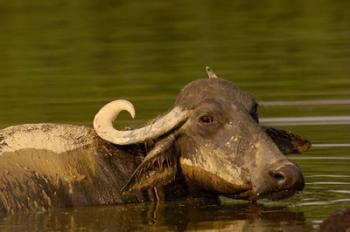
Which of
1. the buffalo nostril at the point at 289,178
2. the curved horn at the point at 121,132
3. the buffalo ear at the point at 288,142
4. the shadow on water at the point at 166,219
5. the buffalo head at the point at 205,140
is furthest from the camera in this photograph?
the buffalo ear at the point at 288,142

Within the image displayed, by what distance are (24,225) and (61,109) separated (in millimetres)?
6695

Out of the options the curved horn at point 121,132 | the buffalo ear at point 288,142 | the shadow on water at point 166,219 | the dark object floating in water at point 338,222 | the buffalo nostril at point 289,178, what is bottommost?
the shadow on water at point 166,219

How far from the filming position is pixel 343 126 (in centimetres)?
1802

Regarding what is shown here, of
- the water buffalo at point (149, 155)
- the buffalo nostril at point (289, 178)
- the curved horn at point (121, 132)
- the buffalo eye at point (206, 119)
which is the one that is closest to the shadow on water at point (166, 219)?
the water buffalo at point (149, 155)

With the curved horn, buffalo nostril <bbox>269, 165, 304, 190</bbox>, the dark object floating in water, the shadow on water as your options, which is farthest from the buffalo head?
the dark object floating in water

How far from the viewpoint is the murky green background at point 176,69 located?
13781mm

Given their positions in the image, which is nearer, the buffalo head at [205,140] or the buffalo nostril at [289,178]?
the buffalo nostril at [289,178]

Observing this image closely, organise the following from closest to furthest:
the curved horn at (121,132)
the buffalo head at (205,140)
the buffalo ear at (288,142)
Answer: the buffalo head at (205,140), the curved horn at (121,132), the buffalo ear at (288,142)

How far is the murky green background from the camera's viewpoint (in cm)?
1378

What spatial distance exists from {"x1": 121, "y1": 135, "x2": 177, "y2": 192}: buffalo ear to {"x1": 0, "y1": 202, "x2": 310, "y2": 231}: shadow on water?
26 centimetres

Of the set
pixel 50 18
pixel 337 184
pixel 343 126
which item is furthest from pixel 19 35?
pixel 337 184

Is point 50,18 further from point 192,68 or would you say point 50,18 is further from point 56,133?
point 56,133

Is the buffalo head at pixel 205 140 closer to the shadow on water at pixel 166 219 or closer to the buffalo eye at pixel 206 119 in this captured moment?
→ the buffalo eye at pixel 206 119

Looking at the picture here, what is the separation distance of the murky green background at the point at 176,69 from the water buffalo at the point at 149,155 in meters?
0.20
